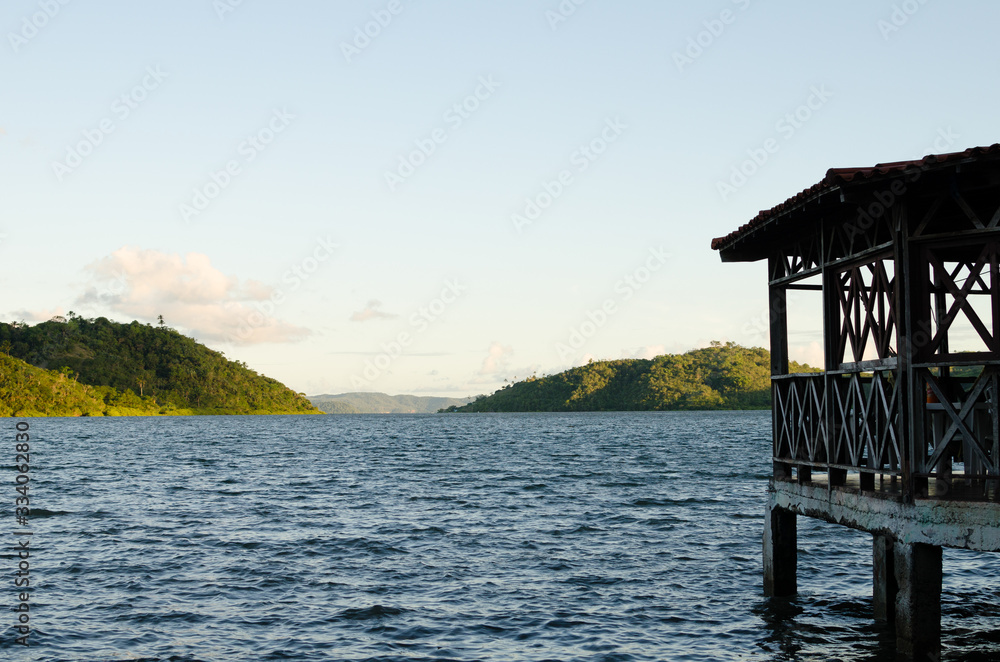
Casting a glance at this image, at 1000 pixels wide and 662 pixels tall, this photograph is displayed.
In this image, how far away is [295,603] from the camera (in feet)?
50.9

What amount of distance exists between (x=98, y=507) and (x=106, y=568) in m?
11.9

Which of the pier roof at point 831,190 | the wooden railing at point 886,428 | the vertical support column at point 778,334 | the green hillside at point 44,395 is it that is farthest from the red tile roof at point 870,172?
the green hillside at point 44,395

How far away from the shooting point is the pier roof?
381 inches

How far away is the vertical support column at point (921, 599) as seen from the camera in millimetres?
10445

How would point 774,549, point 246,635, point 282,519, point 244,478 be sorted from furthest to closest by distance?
point 244,478 < point 282,519 < point 774,549 < point 246,635

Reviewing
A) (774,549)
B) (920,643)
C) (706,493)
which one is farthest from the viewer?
(706,493)

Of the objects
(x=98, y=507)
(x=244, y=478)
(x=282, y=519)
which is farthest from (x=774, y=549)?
(x=244, y=478)

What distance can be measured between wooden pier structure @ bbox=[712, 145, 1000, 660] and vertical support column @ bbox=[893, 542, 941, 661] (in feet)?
0.05

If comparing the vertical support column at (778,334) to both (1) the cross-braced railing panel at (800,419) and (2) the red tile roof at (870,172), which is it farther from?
(2) the red tile roof at (870,172)

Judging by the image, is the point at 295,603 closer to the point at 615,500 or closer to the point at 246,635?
the point at 246,635

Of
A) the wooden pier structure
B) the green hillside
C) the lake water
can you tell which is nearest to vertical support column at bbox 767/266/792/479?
the wooden pier structure

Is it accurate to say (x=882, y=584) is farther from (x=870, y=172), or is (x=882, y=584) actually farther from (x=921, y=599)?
(x=870, y=172)

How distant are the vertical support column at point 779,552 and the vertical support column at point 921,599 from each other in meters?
3.87

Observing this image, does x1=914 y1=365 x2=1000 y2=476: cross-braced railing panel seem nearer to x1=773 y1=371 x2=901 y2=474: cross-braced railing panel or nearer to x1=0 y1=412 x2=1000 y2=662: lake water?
x1=773 y1=371 x2=901 y2=474: cross-braced railing panel
